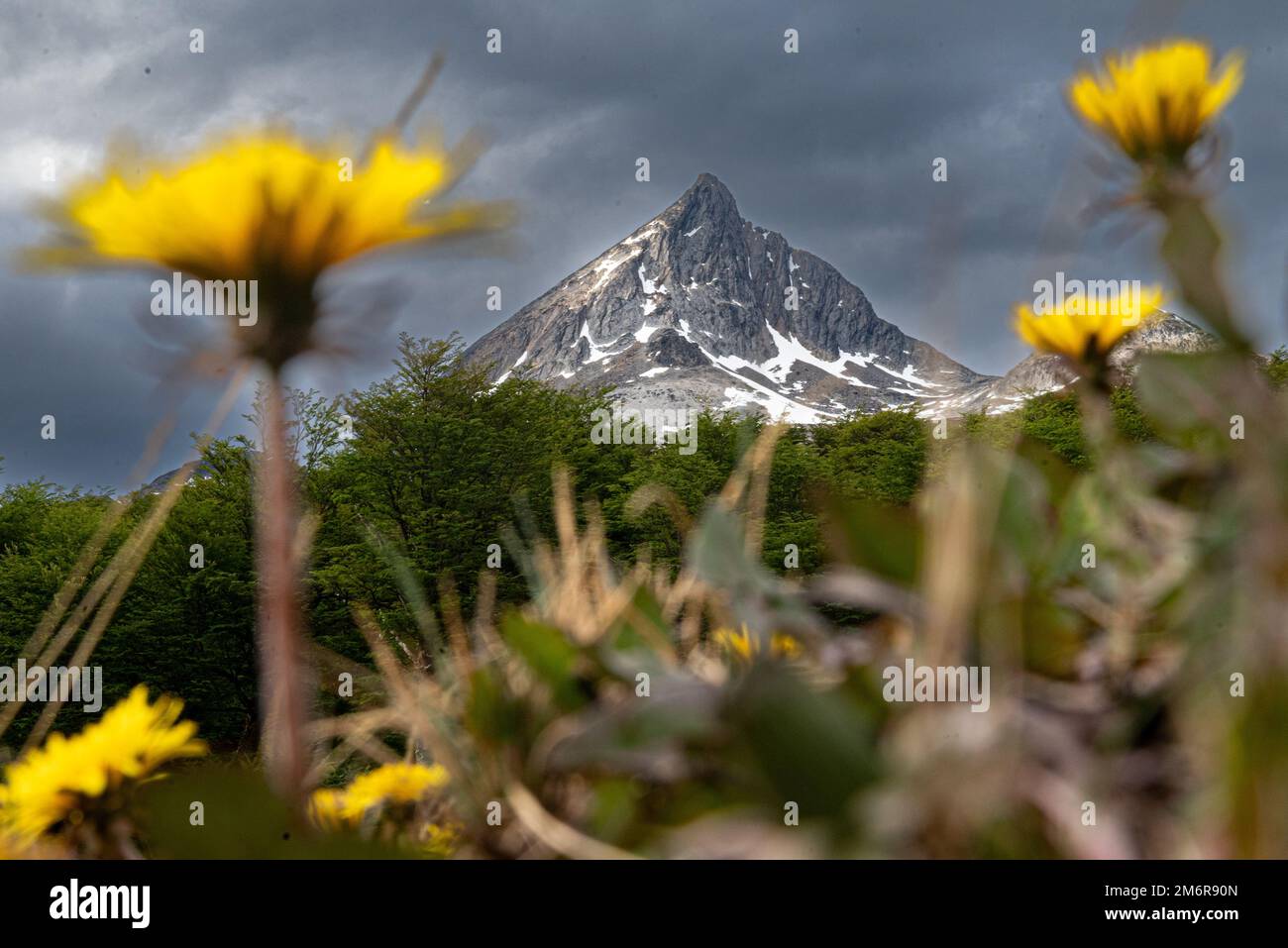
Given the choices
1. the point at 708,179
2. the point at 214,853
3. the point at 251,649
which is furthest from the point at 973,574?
the point at 708,179

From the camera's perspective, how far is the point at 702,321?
382 feet

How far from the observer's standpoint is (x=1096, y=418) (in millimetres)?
494

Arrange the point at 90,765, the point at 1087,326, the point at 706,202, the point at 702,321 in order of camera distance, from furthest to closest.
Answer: the point at 706,202, the point at 702,321, the point at 1087,326, the point at 90,765

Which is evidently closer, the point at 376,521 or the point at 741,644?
the point at 741,644

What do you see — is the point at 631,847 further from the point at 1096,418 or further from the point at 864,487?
the point at 864,487

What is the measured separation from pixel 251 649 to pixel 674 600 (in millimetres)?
19045

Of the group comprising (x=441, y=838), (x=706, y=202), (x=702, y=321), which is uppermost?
(x=706, y=202)

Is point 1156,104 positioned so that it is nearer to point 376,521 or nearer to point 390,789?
A: point 390,789

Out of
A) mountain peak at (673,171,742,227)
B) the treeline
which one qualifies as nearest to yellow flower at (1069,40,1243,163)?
the treeline

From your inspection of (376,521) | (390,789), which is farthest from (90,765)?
(376,521)

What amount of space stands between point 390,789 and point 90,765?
0.57 feet

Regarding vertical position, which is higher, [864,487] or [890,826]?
[864,487]
